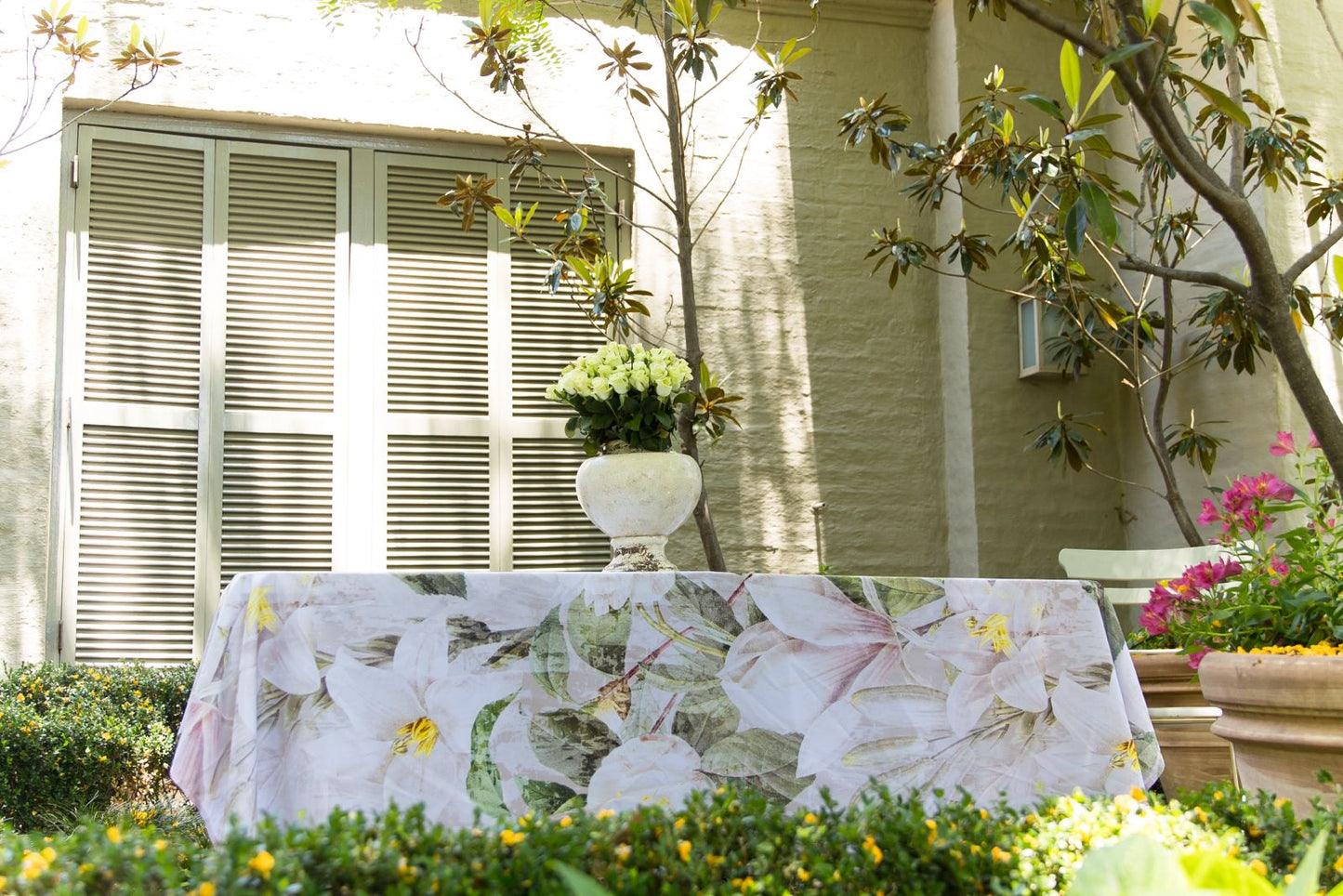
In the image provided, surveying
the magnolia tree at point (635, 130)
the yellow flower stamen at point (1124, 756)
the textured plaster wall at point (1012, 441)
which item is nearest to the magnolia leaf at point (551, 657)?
the yellow flower stamen at point (1124, 756)

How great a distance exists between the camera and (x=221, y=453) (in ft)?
13.8

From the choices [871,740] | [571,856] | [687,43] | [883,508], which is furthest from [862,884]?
[883,508]

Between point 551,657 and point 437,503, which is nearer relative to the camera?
point 551,657

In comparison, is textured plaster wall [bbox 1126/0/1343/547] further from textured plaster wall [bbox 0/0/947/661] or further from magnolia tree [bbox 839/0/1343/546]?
textured plaster wall [bbox 0/0/947/661]

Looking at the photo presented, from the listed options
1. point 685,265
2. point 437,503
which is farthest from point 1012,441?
point 437,503

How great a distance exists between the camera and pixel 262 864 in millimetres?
975

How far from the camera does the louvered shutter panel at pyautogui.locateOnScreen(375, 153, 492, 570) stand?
4375 millimetres

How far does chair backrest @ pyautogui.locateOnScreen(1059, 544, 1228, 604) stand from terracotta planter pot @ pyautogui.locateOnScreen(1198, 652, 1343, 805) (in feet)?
4.21

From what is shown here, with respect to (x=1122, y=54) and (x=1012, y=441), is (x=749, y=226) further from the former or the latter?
(x=1122, y=54)

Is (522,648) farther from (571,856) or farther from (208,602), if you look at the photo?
(208,602)

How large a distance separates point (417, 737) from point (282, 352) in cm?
299

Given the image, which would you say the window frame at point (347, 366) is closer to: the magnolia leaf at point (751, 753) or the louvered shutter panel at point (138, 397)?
the louvered shutter panel at point (138, 397)

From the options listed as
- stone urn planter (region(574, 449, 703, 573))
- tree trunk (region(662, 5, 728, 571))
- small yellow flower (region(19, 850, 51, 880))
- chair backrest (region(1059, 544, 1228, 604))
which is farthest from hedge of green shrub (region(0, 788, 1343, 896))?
tree trunk (region(662, 5, 728, 571))

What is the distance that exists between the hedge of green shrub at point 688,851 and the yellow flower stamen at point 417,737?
476 mm
